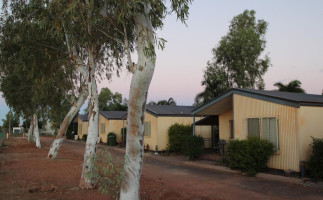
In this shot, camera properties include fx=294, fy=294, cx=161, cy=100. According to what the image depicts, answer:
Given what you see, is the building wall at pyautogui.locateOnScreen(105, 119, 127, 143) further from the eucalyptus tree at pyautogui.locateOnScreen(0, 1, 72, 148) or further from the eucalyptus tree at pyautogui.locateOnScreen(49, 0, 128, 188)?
the eucalyptus tree at pyautogui.locateOnScreen(49, 0, 128, 188)

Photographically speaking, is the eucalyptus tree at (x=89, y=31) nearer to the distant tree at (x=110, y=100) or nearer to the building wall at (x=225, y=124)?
the building wall at (x=225, y=124)

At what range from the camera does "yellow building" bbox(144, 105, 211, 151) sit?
71.6 feet

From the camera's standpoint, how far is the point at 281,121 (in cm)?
1182

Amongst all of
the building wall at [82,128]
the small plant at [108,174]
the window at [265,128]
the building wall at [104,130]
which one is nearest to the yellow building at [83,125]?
the building wall at [82,128]

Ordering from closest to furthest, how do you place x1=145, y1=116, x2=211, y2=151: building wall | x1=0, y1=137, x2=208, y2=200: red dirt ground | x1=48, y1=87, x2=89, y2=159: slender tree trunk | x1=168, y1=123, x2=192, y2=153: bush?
1. x1=0, y1=137, x2=208, y2=200: red dirt ground
2. x1=48, y1=87, x2=89, y2=159: slender tree trunk
3. x1=168, y1=123, x2=192, y2=153: bush
4. x1=145, y1=116, x2=211, y2=151: building wall

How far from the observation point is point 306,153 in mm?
11008

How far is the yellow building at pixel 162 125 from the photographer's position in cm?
2181

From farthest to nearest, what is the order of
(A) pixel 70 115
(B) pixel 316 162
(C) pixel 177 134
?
(C) pixel 177 134
(A) pixel 70 115
(B) pixel 316 162

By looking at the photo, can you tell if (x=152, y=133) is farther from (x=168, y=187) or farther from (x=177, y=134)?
(x=168, y=187)

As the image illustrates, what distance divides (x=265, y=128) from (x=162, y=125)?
406 inches

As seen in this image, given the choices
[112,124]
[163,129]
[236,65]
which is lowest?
[163,129]

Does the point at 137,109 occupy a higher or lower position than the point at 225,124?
higher

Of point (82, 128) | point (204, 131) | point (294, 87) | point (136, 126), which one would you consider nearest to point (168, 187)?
point (136, 126)

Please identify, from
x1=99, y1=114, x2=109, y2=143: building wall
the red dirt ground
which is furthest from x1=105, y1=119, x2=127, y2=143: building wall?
the red dirt ground
